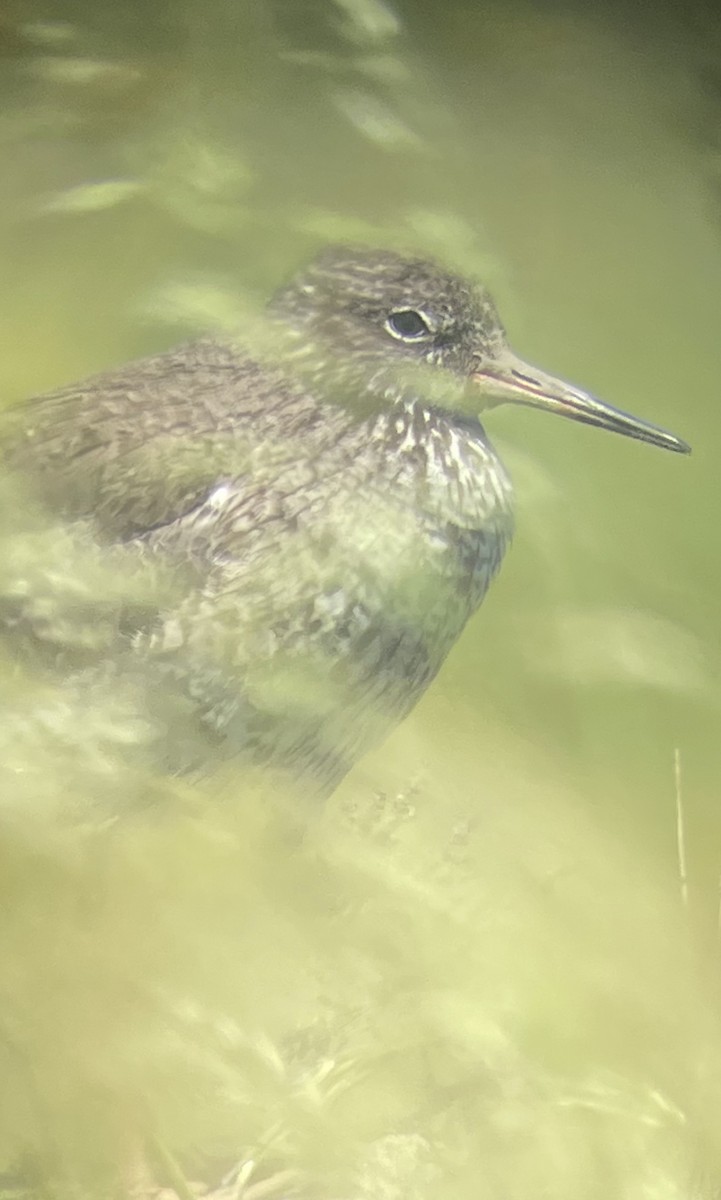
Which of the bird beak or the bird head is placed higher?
the bird head

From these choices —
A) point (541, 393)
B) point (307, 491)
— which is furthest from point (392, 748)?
point (541, 393)

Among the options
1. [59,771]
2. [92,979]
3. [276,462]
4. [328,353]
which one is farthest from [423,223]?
[92,979]

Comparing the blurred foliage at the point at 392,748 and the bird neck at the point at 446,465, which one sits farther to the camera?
the bird neck at the point at 446,465

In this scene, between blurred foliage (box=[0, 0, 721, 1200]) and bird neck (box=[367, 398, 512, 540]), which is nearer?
blurred foliage (box=[0, 0, 721, 1200])

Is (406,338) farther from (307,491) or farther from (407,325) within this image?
(307,491)

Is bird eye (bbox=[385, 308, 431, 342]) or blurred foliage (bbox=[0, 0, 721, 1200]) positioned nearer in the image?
blurred foliage (bbox=[0, 0, 721, 1200])

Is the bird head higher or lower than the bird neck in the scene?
higher
